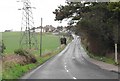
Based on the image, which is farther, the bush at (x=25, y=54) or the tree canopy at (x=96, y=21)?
the tree canopy at (x=96, y=21)

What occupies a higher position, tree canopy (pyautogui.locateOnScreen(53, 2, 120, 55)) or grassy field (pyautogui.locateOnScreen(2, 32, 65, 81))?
tree canopy (pyautogui.locateOnScreen(53, 2, 120, 55))

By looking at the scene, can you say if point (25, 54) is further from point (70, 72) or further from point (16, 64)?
point (70, 72)

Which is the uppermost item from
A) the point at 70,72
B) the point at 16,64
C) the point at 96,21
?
the point at 96,21

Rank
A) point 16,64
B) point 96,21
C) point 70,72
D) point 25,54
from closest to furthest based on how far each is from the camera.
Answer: point 70,72 < point 16,64 < point 25,54 < point 96,21

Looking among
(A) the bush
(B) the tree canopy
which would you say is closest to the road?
(A) the bush

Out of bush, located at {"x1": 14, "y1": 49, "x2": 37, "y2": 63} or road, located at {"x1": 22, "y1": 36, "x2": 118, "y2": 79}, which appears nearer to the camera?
road, located at {"x1": 22, "y1": 36, "x2": 118, "y2": 79}

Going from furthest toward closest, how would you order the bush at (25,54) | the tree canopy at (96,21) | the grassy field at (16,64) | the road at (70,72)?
the tree canopy at (96,21)
the bush at (25,54)
the grassy field at (16,64)
the road at (70,72)

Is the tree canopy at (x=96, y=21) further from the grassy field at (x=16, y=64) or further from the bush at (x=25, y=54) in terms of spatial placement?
the bush at (x=25, y=54)

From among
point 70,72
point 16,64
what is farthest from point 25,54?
point 70,72

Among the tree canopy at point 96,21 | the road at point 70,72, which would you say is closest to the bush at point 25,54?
the road at point 70,72

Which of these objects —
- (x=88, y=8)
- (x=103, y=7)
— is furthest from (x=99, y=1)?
(x=88, y=8)

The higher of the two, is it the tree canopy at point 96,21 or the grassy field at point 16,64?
the tree canopy at point 96,21

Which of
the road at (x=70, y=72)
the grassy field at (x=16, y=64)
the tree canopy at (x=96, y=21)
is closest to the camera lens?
the road at (x=70, y=72)

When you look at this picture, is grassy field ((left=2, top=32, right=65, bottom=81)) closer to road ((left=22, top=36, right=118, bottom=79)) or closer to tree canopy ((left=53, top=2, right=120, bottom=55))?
road ((left=22, top=36, right=118, bottom=79))
